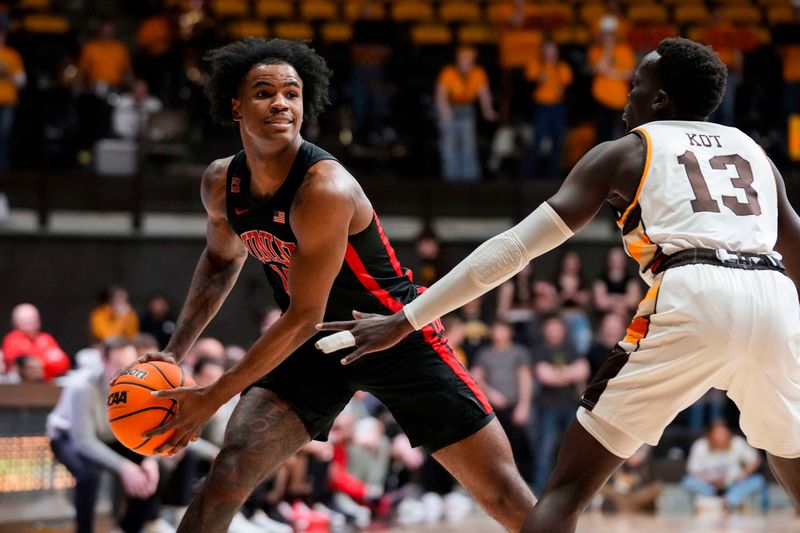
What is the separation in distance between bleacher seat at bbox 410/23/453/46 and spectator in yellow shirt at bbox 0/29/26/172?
502 cm

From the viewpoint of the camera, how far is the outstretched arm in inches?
147

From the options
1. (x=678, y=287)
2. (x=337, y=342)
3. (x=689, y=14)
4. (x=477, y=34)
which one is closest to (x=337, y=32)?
(x=477, y=34)

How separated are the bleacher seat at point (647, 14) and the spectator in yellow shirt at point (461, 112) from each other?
3.47 meters

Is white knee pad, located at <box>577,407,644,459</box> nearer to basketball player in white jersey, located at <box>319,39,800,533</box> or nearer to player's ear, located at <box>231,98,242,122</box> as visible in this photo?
basketball player in white jersey, located at <box>319,39,800,533</box>

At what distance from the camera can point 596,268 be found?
14.4 m

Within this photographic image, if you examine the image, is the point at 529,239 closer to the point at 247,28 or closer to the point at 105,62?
the point at 105,62

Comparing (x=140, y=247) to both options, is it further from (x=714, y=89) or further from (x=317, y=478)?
(x=714, y=89)

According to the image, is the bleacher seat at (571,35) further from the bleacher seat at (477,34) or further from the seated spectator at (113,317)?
the seated spectator at (113,317)

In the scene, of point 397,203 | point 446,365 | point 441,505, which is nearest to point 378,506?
point 441,505

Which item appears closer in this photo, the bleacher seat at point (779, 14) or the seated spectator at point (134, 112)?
the seated spectator at point (134, 112)

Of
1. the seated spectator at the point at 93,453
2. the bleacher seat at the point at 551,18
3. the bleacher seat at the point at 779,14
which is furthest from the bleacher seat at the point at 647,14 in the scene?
the seated spectator at the point at 93,453

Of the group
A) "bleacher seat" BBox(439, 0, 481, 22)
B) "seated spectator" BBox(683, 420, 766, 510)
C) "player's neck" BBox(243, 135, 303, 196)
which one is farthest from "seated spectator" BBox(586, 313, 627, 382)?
"player's neck" BBox(243, 135, 303, 196)

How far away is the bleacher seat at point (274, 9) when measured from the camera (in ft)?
50.5

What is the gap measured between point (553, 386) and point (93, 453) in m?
5.34
